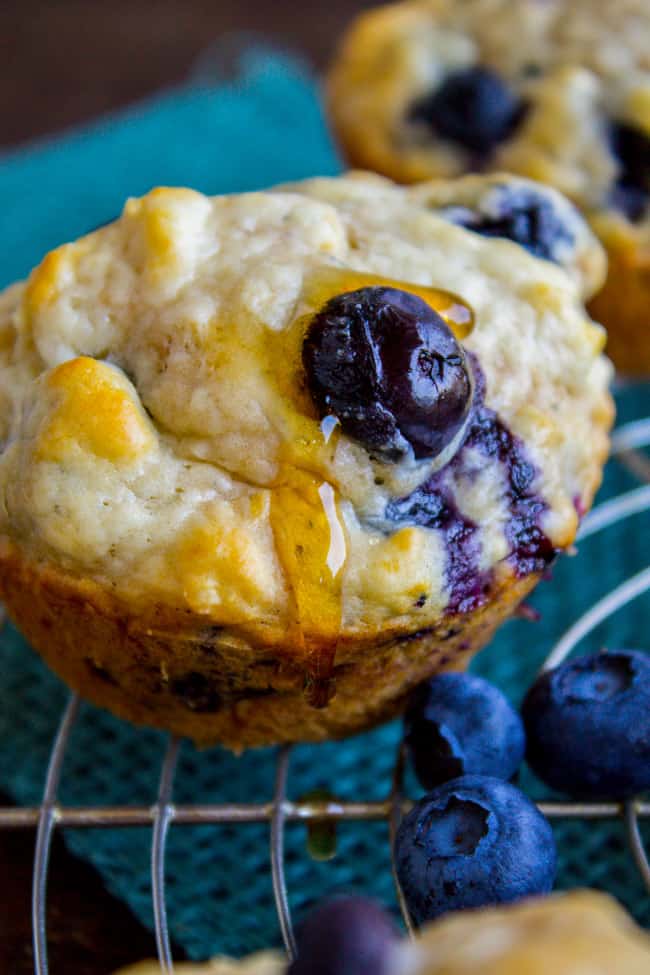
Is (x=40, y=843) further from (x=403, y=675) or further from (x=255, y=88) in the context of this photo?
(x=255, y=88)

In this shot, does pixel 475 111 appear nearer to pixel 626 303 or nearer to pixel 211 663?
pixel 626 303

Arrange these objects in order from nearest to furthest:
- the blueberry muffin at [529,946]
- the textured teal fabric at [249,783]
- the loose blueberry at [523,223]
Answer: the blueberry muffin at [529,946] < the textured teal fabric at [249,783] < the loose blueberry at [523,223]

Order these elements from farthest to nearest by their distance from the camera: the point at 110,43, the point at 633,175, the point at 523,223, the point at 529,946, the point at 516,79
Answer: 1. the point at 110,43
2. the point at 516,79
3. the point at 633,175
4. the point at 523,223
5. the point at 529,946

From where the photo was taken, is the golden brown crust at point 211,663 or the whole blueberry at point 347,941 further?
the golden brown crust at point 211,663

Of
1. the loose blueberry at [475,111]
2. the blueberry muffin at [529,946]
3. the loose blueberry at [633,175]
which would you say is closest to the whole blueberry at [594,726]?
the blueberry muffin at [529,946]

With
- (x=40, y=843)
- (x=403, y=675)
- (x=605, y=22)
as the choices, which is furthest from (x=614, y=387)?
(x=40, y=843)

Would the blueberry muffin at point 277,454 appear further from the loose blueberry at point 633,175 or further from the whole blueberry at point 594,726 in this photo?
the loose blueberry at point 633,175

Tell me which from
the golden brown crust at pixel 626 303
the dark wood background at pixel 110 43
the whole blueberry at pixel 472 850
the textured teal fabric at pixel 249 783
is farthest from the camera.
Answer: the dark wood background at pixel 110 43

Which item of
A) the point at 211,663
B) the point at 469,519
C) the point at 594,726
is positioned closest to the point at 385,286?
the point at 469,519
